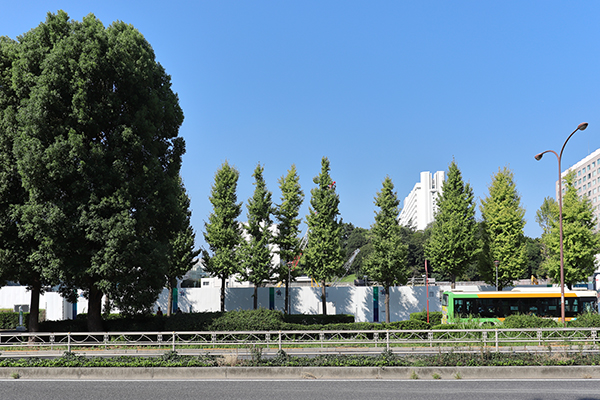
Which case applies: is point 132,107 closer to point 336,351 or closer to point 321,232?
point 336,351

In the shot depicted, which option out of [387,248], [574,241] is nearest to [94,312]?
[387,248]

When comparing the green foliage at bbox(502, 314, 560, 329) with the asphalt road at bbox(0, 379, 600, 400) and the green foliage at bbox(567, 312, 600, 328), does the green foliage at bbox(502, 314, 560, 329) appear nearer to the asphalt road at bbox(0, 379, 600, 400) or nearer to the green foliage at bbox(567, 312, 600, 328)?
the green foliage at bbox(567, 312, 600, 328)

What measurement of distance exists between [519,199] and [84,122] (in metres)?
34.2

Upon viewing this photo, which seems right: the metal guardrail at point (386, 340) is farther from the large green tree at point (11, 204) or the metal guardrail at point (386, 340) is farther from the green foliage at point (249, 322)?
the large green tree at point (11, 204)

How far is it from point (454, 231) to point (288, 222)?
44.8ft

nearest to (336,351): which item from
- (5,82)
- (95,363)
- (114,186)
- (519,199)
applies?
(95,363)

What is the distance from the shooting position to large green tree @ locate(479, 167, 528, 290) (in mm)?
36625

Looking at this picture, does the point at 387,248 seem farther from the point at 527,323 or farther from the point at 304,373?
the point at 304,373

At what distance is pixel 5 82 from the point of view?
21.7 m

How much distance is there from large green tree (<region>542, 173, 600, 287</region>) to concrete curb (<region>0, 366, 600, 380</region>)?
83.2 feet

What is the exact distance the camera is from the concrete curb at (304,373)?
1255cm

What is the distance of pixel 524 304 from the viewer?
26.2m

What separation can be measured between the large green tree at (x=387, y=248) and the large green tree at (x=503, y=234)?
7501mm

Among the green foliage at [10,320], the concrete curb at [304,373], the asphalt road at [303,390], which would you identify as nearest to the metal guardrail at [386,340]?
the concrete curb at [304,373]
